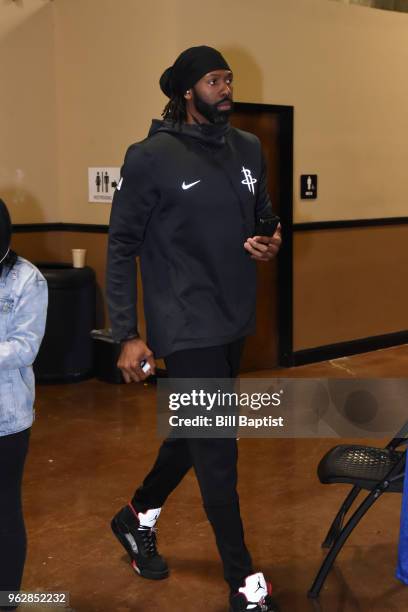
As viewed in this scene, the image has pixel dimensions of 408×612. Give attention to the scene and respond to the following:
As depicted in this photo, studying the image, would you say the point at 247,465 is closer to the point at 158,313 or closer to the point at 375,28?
the point at 158,313

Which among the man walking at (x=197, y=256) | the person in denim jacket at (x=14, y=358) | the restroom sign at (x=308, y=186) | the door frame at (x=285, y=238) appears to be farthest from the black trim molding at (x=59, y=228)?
the person in denim jacket at (x=14, y=358)

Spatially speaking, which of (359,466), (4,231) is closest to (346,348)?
(359,466)

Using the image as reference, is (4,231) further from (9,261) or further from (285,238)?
(285,238)

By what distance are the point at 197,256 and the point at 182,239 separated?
0.22 feet

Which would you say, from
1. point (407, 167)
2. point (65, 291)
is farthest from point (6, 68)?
point (407, 167)

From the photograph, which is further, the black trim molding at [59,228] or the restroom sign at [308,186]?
the restroom sign at [308,186]

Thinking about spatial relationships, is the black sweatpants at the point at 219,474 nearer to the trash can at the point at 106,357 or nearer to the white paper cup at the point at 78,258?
the trash can at the point at 106,357

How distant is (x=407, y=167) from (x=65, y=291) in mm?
3028

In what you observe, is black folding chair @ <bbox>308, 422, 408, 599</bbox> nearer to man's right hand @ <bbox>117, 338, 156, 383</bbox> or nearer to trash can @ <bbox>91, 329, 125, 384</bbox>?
man's right hand @ <bbox>117, 338, 156, 383</bbox>

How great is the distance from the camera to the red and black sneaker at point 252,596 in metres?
2.45

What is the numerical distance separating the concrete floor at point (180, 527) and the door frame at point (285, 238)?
5.18 ft

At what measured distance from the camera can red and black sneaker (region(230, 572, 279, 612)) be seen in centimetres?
245

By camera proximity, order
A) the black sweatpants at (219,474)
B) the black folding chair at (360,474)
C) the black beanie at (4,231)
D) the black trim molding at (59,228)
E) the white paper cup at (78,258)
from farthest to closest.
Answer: the black trim molding at (59,228)
the white paper cup at (78,258)
the black folding chair at (360,474)
the black sweatpants at (219,474)
the black beanie at (4,231)

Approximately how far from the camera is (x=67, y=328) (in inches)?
215
